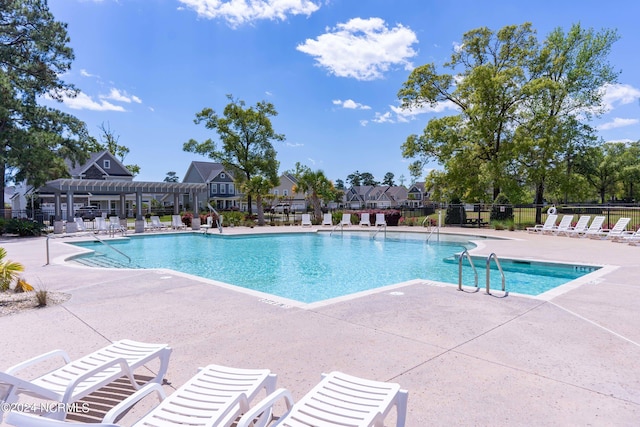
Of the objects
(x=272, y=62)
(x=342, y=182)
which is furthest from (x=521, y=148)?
(x=342, y=182)

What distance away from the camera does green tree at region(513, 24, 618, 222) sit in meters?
24.3

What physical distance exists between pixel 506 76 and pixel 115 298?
993 inches

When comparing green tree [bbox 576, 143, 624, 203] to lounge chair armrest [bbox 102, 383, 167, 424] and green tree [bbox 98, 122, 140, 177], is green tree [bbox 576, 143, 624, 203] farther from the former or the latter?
green tree [bbox 98, 122, 140, 177]

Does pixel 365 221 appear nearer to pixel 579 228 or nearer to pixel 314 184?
pixel 314 184

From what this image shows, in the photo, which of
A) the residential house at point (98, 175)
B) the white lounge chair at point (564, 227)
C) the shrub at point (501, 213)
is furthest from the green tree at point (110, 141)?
the white lounge chair at point (564, 227)

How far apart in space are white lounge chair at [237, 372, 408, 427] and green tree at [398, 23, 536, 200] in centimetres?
2445

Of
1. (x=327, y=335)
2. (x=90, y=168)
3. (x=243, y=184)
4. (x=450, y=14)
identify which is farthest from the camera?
(x=90, y=168)

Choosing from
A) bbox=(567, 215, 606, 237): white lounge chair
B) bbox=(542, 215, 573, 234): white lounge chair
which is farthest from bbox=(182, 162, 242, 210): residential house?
bbox=(567, 215, 606, 237): white lounge chair

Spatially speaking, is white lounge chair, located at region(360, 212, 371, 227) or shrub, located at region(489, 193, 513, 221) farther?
white lounge chair, located at region(360, 212, 371, 227)

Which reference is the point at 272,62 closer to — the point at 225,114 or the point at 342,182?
the point at 225,114

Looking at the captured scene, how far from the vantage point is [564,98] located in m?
25.5

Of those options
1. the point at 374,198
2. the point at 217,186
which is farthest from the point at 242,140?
Result: the point at 374,198

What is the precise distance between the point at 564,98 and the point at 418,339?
2745cm

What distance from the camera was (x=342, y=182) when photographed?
107 metres
